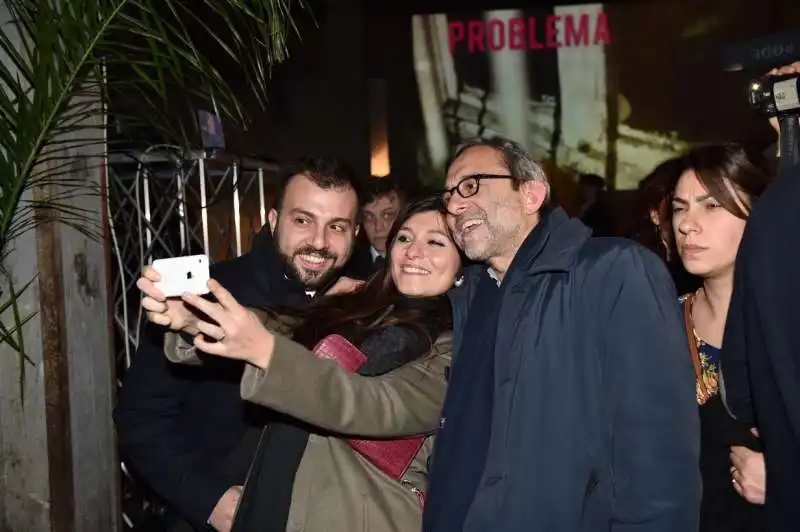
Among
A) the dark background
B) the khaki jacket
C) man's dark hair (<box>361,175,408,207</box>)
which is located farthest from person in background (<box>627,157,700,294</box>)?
the dark background

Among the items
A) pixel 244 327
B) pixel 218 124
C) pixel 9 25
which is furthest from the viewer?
pixel 218 124

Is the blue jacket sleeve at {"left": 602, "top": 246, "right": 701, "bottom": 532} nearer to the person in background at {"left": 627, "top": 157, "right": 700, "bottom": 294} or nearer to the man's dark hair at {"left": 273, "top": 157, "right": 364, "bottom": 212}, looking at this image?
the person in background at {"left": 627, "top": 157, "right": 700, "bottom": 294}

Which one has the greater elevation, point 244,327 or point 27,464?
point 244,327

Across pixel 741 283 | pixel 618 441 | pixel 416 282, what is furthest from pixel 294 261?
pixel 741 283

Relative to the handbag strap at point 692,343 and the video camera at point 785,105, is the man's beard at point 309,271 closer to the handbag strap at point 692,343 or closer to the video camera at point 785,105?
the handbag strap at point 692,343

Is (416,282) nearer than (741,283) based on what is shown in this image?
No

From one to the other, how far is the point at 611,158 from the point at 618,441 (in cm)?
815

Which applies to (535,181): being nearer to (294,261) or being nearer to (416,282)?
(416,282)

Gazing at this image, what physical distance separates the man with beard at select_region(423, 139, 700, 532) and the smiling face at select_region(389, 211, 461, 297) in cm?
39

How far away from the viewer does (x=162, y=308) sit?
175cm

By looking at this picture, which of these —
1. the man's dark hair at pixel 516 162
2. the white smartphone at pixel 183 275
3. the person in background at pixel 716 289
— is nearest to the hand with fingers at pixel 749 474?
the person in background at pixel 716 289

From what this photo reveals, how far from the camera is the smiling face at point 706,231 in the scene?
2.07 metres

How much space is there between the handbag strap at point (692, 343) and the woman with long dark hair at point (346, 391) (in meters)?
0.60

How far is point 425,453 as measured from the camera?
2092 mm
